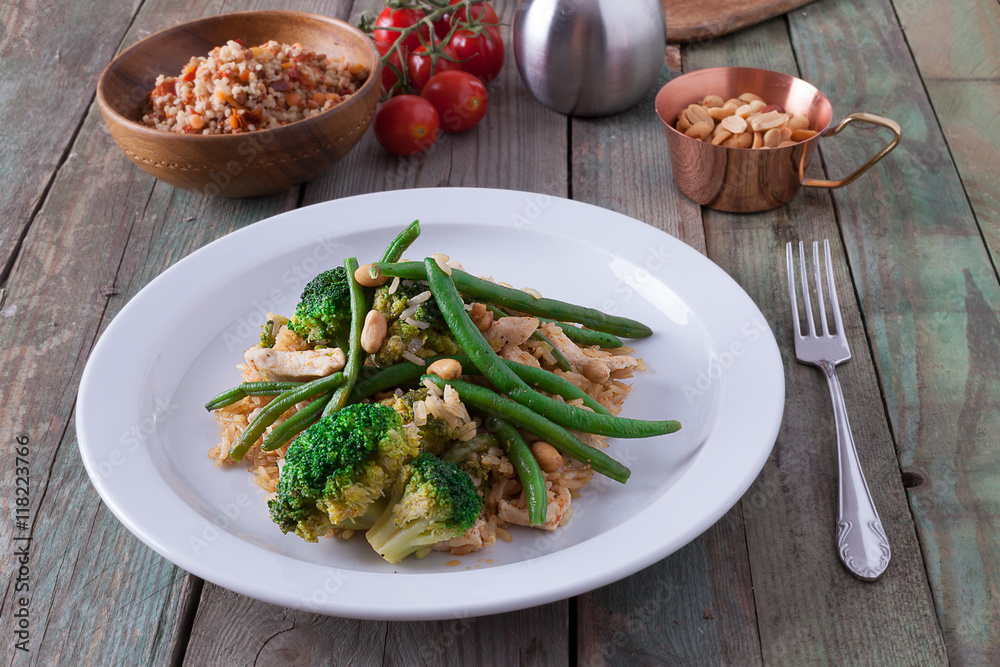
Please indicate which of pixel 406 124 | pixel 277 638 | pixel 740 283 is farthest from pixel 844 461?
pixel 406 124

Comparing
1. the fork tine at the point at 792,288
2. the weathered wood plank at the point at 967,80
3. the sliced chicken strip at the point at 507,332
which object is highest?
the sliced chicken strip at the point at 507,332

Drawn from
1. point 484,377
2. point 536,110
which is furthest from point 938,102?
point 484,377

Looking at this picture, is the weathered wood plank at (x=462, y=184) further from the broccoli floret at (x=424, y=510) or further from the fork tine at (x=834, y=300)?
the fork tine at (x=834, y=300)

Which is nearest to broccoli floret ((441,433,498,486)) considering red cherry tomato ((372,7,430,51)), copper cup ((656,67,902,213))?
copper cup ((656,67,902,213))

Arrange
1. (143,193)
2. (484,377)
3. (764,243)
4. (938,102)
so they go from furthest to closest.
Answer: (938,102) → (143,193) → (764,243) → (484,377)

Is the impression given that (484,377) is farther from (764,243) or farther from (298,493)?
(764,243)

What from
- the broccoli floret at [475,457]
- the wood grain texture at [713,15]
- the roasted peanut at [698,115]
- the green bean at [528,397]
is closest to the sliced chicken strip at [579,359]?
the green bean at [528,397]

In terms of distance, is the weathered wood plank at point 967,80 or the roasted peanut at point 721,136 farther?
the weathered wood plank at point 967,80
